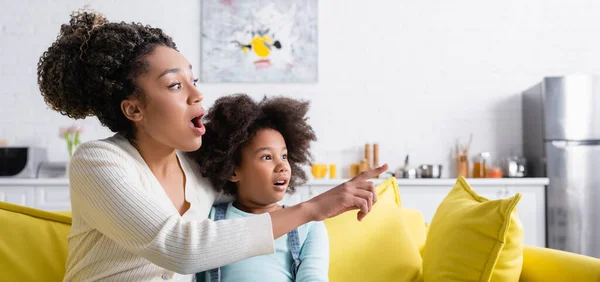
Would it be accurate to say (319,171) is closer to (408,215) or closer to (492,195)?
(492,195)

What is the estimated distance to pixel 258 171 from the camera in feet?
5.29

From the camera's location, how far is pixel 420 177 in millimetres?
4492

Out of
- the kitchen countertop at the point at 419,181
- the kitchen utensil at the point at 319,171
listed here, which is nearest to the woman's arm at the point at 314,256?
the kitchen countertop at the point at 419,181

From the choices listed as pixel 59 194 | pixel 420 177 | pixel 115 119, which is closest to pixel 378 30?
pixel 420 177

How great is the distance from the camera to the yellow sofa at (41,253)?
5.29 ft

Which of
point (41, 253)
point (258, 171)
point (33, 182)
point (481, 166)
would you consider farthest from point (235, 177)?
point (481, 166)

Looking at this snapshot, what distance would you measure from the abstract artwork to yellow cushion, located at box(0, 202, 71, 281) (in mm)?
3236

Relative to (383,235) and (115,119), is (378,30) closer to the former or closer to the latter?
(383,235)

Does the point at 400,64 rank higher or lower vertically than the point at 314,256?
higher

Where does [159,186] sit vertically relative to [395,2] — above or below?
below

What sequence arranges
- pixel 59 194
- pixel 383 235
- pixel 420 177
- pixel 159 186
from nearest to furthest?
pixel 159 186, pixel 383 235, pixel 59 194, pixel 420 177

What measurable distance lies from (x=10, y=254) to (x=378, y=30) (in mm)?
3758

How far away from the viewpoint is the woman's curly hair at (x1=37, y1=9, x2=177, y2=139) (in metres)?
1.35

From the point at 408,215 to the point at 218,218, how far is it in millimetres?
786
